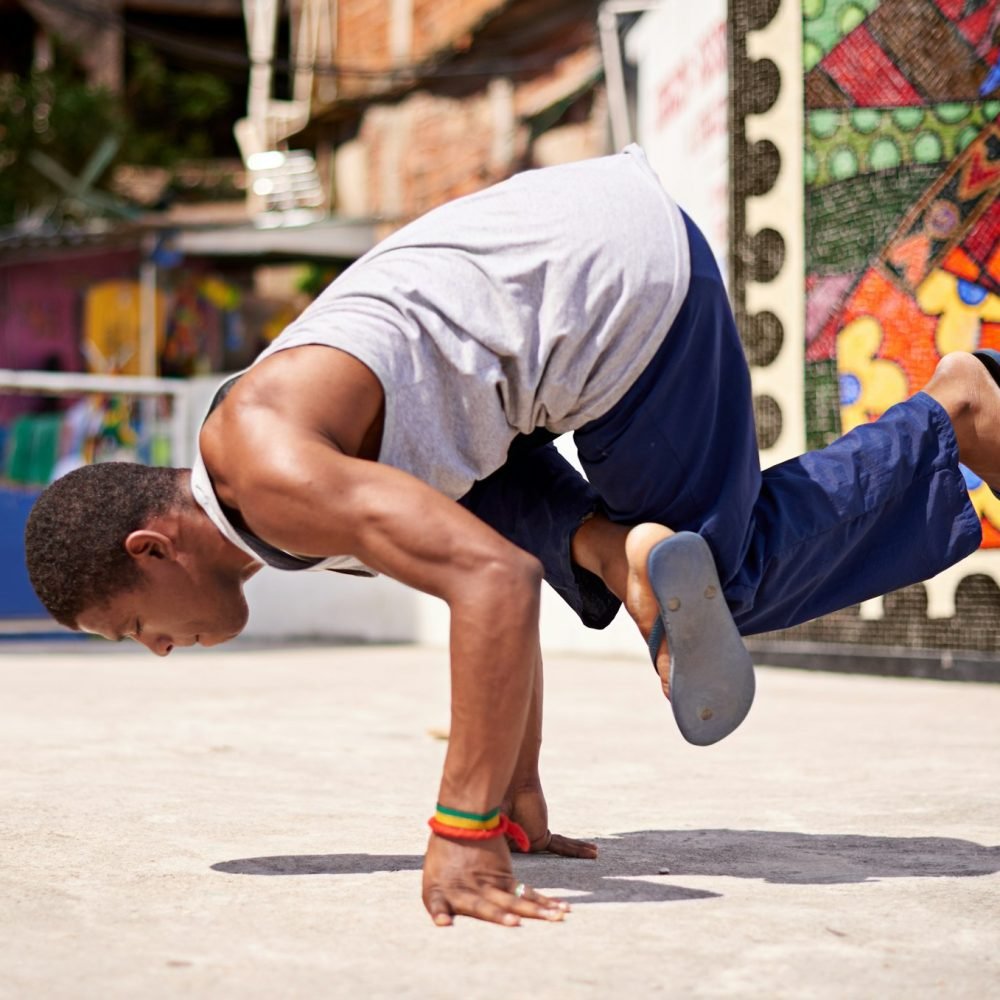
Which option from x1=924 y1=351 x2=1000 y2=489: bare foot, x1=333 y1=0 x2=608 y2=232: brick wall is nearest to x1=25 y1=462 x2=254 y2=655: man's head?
x1=924 y1=351 x2=1000 y2=489: bare foot

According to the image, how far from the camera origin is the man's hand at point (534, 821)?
3.04m

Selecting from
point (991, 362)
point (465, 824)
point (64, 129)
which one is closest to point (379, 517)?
point (465, 824)

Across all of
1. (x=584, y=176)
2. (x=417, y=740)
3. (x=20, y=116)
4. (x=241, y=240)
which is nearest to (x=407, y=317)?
(x=584, y=176)

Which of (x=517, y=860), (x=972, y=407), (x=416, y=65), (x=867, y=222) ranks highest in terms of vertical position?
(x=416, y=65)

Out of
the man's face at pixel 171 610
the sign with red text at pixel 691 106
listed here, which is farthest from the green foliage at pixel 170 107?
the man's face at pixel 171 610

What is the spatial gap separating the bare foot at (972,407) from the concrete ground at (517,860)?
30.1 inches

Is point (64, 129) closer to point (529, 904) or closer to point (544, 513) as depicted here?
point (544, 513)

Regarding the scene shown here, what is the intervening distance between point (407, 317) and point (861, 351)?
4680 mm

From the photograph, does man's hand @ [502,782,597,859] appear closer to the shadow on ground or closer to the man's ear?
the shadow on ground

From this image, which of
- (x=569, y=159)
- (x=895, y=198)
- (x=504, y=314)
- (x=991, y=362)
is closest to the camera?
(x=504, y=314)

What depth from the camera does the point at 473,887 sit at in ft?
7.82

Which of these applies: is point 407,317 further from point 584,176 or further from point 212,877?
point 212,877

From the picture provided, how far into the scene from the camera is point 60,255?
58.8 ft

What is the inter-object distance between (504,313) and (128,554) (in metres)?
0.74
